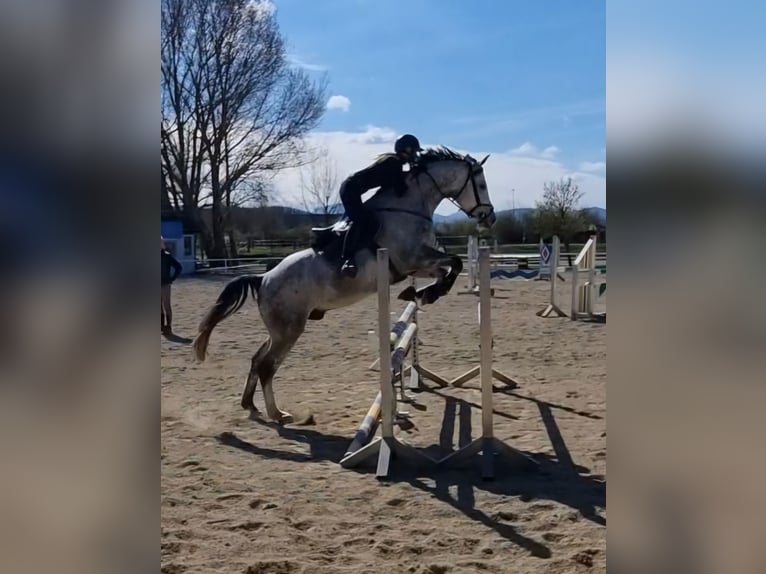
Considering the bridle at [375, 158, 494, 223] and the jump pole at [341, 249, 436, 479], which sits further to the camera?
the bridle at [375, 158, 494, 223]

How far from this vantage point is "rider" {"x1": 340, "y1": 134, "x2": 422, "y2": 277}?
4.21 metres


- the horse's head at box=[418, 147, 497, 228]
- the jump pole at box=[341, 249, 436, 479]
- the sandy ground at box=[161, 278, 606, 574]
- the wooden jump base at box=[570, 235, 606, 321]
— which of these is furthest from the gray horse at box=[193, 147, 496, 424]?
the wooden jump base at box=[570, 235, 606, 321]

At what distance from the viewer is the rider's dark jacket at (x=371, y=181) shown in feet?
13.8

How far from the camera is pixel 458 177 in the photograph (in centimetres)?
446

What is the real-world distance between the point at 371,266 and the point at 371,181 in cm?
55

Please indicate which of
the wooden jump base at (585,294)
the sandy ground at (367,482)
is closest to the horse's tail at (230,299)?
the sandy ground at (367,482)

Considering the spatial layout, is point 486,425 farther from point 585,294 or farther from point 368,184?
point 585,294

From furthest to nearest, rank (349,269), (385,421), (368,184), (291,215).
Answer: (291,215) < (368,184) < (349,269) < (385,421)

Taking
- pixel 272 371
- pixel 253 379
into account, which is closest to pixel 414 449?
pixel 272 371

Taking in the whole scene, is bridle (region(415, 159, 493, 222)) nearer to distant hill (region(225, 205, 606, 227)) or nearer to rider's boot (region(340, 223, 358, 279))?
rider's boot (region(340, 223, 358, 279))

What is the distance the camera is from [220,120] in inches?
958

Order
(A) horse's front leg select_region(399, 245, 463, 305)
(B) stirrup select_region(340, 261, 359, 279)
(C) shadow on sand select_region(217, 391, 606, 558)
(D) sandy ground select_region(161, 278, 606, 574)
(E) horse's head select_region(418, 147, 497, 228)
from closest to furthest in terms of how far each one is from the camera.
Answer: (D) sandy ground select_region(161, 278, 606, 574) < (C) shadow on sand select_region(217, 391, 606, 558) < (B) stirrup select_region(340, 261, 359, 279) < (A) horse's front leg select_region(399, 245, 463, 305) < (E) horse's head select_region(418, 147, 497, 228)

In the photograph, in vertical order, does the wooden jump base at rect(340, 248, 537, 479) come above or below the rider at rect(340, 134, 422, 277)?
below
